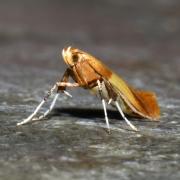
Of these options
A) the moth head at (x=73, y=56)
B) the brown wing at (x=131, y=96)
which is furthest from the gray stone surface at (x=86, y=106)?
the moth head at (x=73, y=56)

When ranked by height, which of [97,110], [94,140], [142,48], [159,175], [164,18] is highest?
[164,18]

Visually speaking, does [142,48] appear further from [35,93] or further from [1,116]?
[1,116]

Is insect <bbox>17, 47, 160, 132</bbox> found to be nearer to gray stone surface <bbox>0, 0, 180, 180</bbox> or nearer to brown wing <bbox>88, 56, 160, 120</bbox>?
brown wing <bbox>88, 56, 160, 120</bbox>

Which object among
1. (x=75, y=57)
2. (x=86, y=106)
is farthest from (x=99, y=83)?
(x=86, y=106)

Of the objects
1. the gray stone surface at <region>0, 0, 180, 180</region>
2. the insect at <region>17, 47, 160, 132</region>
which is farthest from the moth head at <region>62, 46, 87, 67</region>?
the gray stone surface at <region>0, 0, 180, 180</region>

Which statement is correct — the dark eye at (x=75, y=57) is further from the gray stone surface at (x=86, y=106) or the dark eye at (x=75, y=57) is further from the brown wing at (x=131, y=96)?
the gray stone surface at (x=86, y=106)

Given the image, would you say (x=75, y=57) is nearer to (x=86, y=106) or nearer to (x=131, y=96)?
(x=131, y=96)

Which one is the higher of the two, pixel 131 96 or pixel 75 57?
pixel 75 57

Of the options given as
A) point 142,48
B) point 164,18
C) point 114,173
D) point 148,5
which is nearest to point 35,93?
point 114,173
